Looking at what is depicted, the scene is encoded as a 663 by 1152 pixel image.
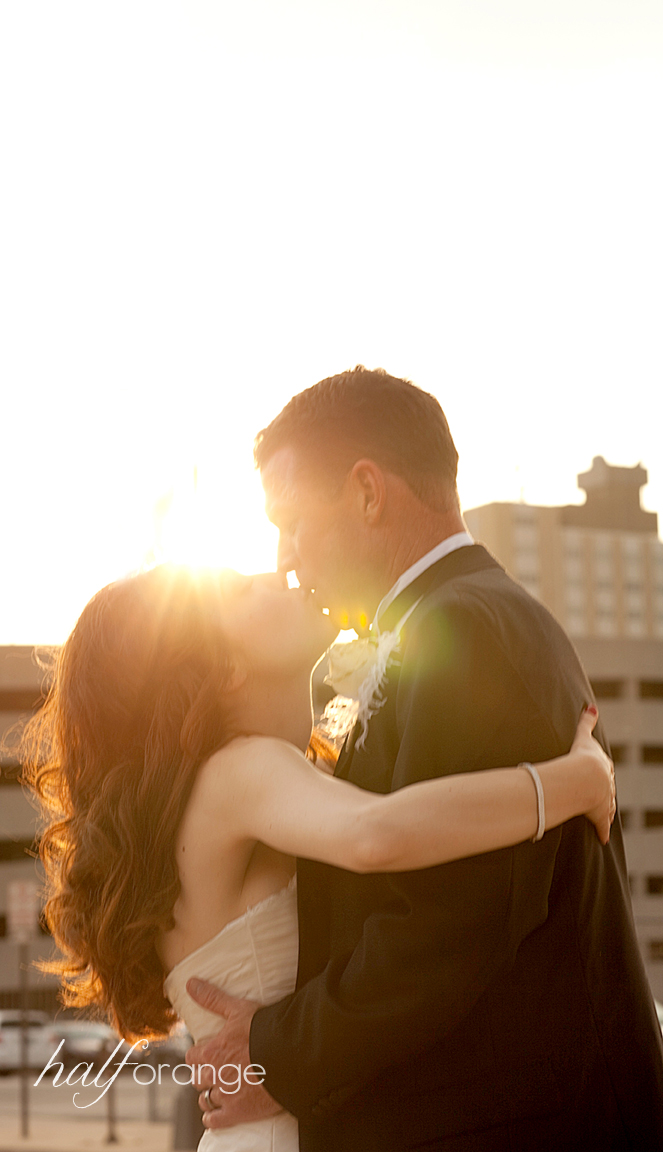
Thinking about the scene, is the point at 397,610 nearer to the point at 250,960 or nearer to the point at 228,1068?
the point at 250,960

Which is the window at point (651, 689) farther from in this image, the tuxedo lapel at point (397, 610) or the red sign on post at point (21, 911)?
the tuxedo lapel at point (397, 610)

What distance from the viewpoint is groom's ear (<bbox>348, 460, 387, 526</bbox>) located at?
8.83 ft

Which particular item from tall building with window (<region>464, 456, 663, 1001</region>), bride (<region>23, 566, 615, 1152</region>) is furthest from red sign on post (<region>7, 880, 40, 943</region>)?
tall building with window (<region>464, 456, 663, 1001</region>)

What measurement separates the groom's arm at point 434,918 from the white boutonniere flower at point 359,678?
109 millimetres

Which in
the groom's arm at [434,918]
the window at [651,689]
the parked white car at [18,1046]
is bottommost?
the parked white car at [18,1046]

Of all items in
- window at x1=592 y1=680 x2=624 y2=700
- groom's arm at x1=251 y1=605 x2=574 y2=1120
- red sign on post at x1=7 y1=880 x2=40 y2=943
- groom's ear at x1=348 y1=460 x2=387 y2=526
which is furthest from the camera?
window at x1=592 y1=680 x2=624 y2=700

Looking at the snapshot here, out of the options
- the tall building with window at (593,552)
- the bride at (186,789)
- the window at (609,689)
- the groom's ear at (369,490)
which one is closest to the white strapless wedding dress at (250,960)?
the bride at (186,789)

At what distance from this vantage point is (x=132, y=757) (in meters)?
2.70

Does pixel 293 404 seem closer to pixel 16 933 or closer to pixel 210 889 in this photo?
pixel 210 889

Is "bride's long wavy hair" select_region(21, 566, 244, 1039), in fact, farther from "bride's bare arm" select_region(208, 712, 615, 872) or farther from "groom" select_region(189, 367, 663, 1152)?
"groom" select_region(189, 367, 663, 1152)

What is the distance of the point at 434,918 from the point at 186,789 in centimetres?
70

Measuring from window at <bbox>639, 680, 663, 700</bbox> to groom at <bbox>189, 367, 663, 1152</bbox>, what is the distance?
212 ft

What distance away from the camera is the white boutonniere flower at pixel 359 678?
8.11ft

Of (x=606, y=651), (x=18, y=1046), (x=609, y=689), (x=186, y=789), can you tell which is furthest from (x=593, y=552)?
(x=186, y=789)
